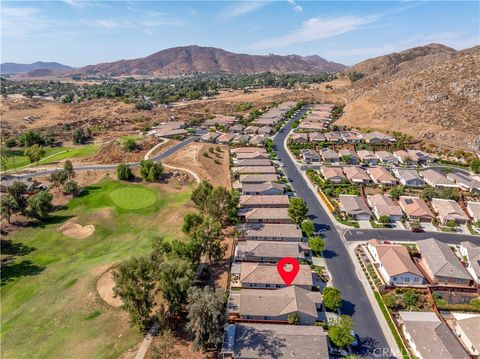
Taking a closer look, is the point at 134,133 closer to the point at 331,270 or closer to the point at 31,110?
the point at 31,110

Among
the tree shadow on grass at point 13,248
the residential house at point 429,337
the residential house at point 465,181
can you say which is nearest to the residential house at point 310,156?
the residential house at point 465,181

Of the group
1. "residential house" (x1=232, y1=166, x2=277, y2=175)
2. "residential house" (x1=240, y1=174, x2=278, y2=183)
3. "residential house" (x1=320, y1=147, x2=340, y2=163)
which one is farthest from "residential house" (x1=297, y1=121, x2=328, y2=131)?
"residential house" (x1=240, y1=174, x2=278, y2=183)

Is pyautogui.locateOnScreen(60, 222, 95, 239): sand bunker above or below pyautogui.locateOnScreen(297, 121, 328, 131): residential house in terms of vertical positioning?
below

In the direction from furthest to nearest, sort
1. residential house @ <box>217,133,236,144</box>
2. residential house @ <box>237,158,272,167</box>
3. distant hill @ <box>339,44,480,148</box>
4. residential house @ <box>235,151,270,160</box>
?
residential house @ <box>217,133,236,144</box> → distant hill @ <box>339,44,480,148</box> → residential house @ <box>235,151,270,160</box> → residential house @ <box>237,158,272,167</box>

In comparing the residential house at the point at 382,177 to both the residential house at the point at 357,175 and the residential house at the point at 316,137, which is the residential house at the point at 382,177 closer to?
the residential house at the point at 357,175

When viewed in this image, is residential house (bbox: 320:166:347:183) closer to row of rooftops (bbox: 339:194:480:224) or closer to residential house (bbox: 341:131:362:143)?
row of rooftops (bbox: 339:194:480:224)

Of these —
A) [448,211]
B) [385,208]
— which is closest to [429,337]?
[385,208]

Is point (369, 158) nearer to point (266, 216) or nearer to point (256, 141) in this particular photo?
point (256, 141)
